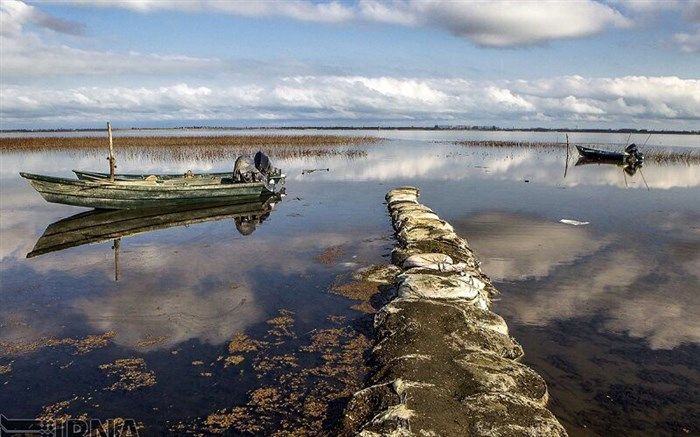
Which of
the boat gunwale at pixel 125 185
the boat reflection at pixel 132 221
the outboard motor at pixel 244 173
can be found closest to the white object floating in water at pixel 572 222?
the boat reflection at pixel 132 221

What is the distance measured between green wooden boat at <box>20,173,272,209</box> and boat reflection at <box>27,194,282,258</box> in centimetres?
50

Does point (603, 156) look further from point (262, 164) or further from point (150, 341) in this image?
point (150, 341)

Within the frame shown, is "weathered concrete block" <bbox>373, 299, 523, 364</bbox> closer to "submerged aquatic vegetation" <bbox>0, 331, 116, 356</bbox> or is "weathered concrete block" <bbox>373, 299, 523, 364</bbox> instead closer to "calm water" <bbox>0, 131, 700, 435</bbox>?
"calm water" <bbox>0, 131, 700, 435</bbox>

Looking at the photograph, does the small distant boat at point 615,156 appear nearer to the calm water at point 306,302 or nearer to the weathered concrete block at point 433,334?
the calm water at point 306,302

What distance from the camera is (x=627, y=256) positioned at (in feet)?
53.7

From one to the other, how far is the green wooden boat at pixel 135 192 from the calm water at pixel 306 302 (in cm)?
167

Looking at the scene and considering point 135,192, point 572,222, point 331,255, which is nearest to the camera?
point 331,255

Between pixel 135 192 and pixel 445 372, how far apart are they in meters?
19.7

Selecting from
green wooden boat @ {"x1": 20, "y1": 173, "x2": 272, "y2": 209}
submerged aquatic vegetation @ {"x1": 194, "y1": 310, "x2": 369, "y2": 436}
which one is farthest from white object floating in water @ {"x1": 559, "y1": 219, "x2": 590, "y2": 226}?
green wooden boat @ {"x1": 20, "y1": 173, "x2": 272, "y2": 209}

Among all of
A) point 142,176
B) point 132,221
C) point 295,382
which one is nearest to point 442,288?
point 295,382

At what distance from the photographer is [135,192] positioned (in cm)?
2258

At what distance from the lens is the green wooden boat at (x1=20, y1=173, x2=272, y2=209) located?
21406mm

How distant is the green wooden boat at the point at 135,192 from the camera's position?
21406 mm

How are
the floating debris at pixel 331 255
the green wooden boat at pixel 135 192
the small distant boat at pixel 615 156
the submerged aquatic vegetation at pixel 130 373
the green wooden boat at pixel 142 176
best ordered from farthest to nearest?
the small distant boat at pixel 615 156 → the green wooden boat at pixel 142 176 → the green wooden boat at pixel 135 192 → the floating debris at pixel 331 255 → the submerged aquatic vegetation at pixel 130 373
